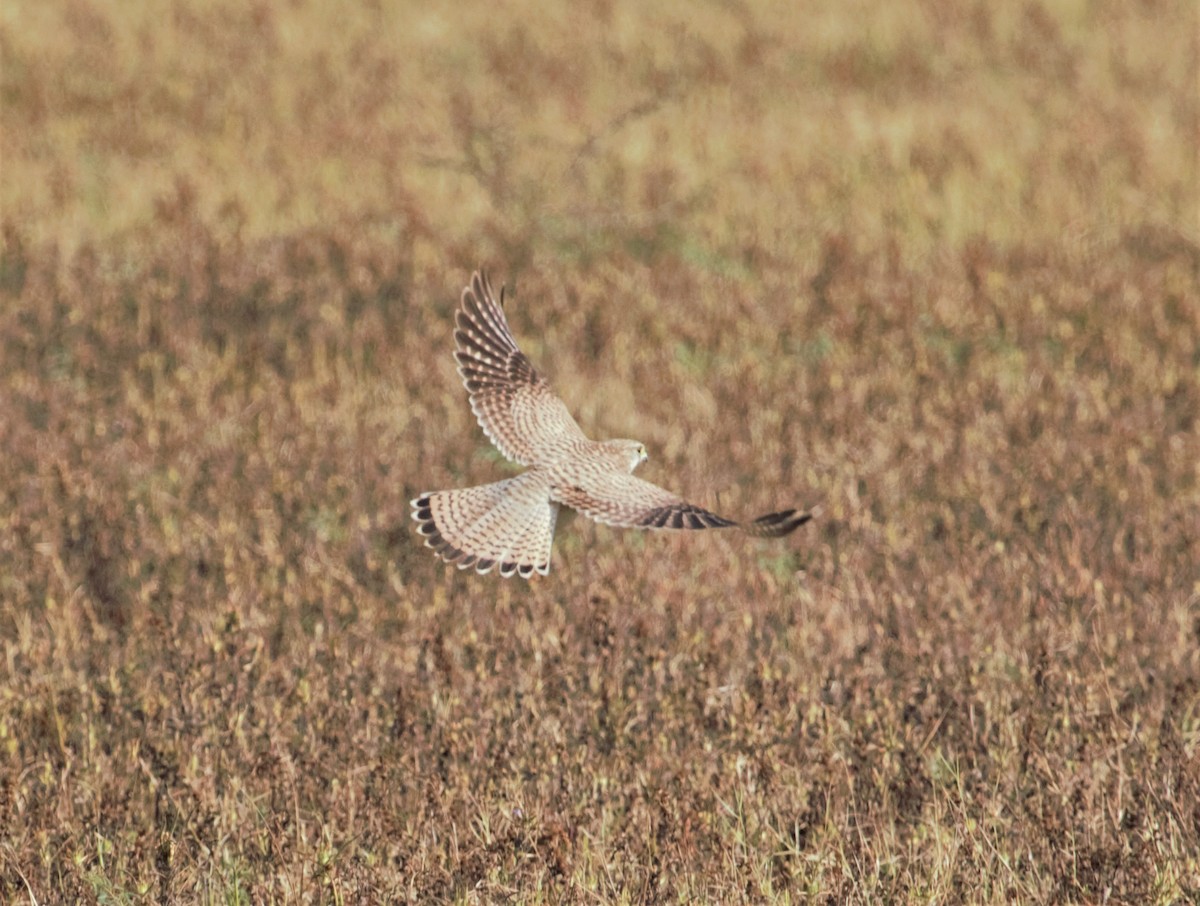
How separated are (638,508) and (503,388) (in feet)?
3.00

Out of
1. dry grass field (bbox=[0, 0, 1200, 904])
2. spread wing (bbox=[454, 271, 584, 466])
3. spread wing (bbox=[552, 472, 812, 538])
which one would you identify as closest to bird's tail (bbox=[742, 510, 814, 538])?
spread wing (bbox=[552, 472, 812, 538])

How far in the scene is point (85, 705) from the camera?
4414 mm

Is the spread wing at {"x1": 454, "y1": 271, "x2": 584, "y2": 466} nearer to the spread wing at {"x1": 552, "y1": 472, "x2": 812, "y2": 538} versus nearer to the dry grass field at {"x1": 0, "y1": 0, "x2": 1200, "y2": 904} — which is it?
the spread wing at {"x1": 552, "y1": 472, "x2": 812, "y2": 538}

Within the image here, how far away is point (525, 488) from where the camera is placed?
3877 mm

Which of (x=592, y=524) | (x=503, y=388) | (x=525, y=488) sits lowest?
(x=592, y=524)

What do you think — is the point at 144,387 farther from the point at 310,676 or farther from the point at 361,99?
the point at 361,99

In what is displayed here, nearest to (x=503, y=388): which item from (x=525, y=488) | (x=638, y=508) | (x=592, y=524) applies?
(x=525, y=488)

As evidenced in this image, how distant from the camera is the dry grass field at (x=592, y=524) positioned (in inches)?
152

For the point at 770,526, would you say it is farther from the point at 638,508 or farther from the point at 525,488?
the point at 525,488

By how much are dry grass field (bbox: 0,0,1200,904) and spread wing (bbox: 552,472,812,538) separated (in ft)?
2.05

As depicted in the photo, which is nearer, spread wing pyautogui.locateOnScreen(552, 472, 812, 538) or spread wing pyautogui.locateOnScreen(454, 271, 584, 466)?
spread wing pyautogui.locateOnScreen(552, 472, 812, 538)

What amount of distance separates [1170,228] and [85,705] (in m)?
6.56

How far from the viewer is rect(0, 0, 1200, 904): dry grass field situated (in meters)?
3.86

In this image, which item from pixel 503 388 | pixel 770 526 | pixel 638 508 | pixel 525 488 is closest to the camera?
pixel 770 526
